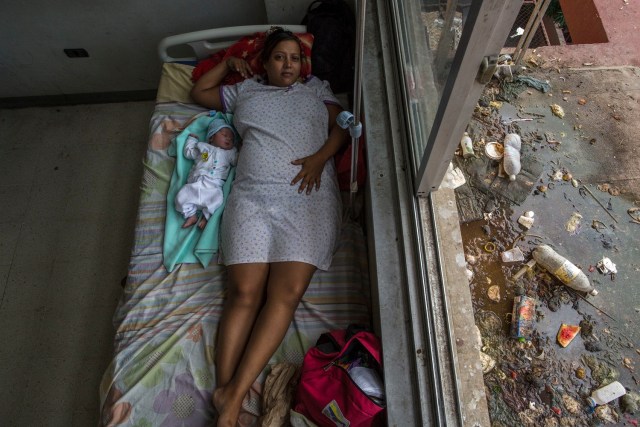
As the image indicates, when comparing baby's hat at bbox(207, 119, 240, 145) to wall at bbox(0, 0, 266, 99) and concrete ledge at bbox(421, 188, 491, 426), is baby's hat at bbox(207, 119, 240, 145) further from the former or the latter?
concrete ledge at bbox(421, 188, 491, 426)

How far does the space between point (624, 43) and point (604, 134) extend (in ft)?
2.49

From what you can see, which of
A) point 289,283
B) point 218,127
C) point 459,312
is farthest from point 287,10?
point 459,312

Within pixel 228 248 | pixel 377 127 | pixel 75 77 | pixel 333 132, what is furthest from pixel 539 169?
pixel 75 77

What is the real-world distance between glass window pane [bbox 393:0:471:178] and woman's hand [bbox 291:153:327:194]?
1.29ft

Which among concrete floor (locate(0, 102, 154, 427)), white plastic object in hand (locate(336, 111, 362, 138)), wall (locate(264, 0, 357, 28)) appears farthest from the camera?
wall (locate(264, 0, 357, 28))

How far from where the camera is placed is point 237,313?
4.82 feet

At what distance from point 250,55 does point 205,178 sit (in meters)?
0.69

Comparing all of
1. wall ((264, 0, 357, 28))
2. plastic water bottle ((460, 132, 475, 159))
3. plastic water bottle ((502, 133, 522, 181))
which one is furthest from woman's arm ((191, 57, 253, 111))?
plastic water bottle ((502, 133, 522, 181))

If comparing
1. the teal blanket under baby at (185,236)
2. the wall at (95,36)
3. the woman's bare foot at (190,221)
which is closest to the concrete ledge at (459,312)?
the teal blanket under baby at (185,236)

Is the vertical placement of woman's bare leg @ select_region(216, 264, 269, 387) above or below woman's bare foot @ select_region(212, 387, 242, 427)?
above

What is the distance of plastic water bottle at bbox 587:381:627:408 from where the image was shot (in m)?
1.49

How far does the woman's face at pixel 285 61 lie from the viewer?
179 cm

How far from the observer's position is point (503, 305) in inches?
66.5

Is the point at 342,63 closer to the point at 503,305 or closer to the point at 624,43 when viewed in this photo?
the point at 503,305
